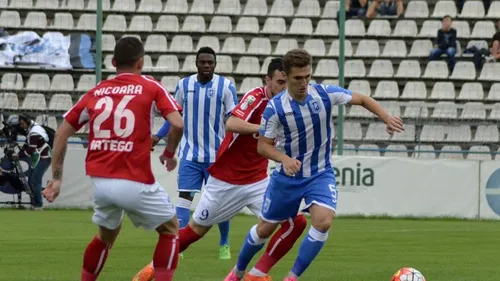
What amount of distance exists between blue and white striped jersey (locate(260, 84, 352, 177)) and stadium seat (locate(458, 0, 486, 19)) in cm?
1819

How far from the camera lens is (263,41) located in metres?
26.0

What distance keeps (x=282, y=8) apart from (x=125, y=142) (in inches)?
778

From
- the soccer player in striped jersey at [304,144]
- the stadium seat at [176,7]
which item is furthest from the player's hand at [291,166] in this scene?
the stadium seat at [176,7]

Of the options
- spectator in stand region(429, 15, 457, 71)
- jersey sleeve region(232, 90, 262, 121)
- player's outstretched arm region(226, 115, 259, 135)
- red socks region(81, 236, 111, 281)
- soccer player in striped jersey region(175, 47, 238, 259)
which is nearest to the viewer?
red socks region(81, 236, 111, 281)

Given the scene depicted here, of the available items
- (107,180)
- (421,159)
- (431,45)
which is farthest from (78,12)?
(107,180)

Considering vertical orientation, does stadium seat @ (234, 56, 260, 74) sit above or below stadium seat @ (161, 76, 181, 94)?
above

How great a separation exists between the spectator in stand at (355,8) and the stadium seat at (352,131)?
5457mm

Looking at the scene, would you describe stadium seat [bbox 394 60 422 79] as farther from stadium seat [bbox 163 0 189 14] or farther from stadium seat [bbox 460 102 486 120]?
stadium seat [bbox 163 0 189 14]

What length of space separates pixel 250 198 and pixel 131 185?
2.82 meters

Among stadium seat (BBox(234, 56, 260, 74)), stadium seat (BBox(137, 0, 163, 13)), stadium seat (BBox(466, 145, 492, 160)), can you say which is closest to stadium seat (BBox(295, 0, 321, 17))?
stadium seat (BBox(234, 56, 260, 74))

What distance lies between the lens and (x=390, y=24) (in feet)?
87.4

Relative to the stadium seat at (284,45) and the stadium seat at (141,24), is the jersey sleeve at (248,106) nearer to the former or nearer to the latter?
the stadium seat at (284,45)

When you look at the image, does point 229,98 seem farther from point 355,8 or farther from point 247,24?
point 355,8

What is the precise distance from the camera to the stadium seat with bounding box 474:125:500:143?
2134cm
